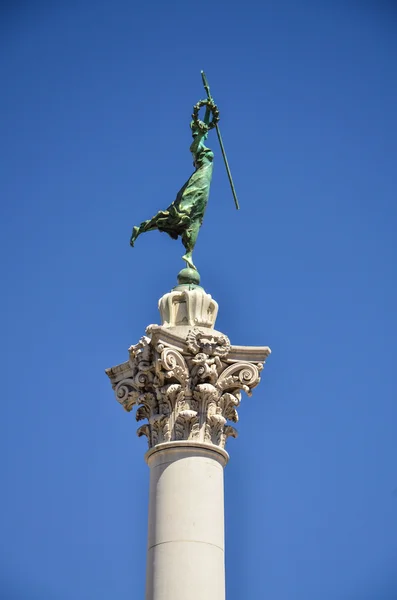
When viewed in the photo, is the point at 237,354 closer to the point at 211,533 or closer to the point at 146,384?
the point at 146,384

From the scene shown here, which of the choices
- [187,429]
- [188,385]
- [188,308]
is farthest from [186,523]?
[188,308]

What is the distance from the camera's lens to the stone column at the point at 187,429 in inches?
756

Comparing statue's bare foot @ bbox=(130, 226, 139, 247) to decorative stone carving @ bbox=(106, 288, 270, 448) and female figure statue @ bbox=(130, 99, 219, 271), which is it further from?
decorative stone carving @ bbox=(106, 288, 270, 448)

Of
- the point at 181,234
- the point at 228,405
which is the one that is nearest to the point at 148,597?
the point at 228,405

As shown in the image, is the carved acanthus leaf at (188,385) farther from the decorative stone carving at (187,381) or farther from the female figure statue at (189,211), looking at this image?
the female figure statue at (189,211)

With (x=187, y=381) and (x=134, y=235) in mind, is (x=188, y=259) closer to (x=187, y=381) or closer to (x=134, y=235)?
(x=134, y=235)

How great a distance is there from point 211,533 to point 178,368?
3.46 meters

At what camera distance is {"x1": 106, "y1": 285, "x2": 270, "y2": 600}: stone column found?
1920 centimetres

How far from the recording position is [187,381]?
21.0m

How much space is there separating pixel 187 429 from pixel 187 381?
1.02 meters

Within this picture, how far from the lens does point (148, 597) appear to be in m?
19.2

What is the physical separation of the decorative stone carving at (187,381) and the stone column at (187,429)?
2 cm


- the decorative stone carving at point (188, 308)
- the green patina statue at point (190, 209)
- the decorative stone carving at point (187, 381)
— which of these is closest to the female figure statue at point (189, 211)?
the green patina statue at point (190, 209)

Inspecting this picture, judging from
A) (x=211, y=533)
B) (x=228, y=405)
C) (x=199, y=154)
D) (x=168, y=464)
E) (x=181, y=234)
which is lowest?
(x=211, y=533)
